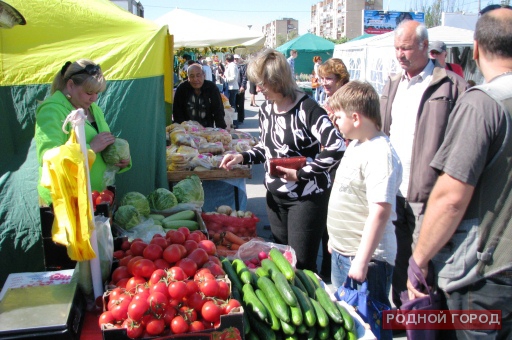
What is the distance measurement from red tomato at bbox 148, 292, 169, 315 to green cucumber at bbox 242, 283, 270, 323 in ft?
1.41

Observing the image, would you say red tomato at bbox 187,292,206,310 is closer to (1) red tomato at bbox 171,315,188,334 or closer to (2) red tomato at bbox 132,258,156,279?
(1) red tomato at bbox 171,315,188,334

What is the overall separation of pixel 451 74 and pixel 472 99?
168 centimetres

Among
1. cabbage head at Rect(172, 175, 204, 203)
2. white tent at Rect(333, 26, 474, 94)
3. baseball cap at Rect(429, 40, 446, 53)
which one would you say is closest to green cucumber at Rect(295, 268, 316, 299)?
cabbage head at Rect(172, 175, 204, 203)

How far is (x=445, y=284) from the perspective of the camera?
1.84 metres

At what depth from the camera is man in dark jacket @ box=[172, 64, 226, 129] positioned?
21.0 feet

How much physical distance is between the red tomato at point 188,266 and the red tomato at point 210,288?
0.15m

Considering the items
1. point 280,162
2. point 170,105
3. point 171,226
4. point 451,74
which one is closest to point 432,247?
point 280,162

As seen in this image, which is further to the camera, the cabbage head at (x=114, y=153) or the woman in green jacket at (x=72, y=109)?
the cabbage head at (x=114, y=153)

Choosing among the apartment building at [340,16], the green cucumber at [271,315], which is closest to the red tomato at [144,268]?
the green cucumber at [271,315]

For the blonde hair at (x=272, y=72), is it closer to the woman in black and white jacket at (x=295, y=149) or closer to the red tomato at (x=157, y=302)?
the woman in black and white jacket at (x=295, y=149)

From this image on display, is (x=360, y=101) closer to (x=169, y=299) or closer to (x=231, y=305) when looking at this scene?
(x=231, y=305)

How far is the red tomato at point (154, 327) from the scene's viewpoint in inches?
75.2

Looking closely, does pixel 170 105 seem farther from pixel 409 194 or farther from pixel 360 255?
pixel 360 255

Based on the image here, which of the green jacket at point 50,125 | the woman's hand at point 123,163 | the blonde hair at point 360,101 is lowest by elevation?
the woman's hand at point 123,163
